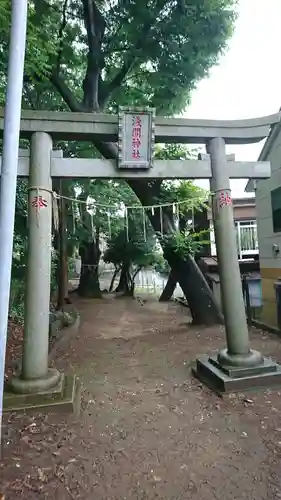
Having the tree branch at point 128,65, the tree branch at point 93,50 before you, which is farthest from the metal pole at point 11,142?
the tree branch at point 93,50

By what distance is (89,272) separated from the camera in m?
22.7

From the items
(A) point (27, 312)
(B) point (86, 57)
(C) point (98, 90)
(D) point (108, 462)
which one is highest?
(B) point (86, 57)

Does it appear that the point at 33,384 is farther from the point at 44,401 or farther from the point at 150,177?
the point at 150,177

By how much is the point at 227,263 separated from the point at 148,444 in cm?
291

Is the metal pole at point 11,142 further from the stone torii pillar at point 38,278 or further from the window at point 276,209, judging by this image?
the window at point 276,209

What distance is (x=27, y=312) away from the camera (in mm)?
4668

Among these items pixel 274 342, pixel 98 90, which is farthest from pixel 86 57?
pixel 274 342

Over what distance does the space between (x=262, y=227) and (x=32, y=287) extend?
7674mm

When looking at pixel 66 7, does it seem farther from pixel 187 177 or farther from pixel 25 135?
pixel 187 177

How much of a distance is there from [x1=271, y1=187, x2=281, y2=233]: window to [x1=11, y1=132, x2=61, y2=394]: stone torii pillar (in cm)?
651

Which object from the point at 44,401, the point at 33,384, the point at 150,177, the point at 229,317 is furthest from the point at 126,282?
the point at 44,401

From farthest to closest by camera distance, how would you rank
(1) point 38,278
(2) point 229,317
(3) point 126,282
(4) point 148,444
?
(3) point 126,282 → (2) point 229,317 → (1) point 38,278 → (4) point 148,444

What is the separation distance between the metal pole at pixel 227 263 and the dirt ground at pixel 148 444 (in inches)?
30.0

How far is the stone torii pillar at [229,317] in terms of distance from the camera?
4898 millimetres
